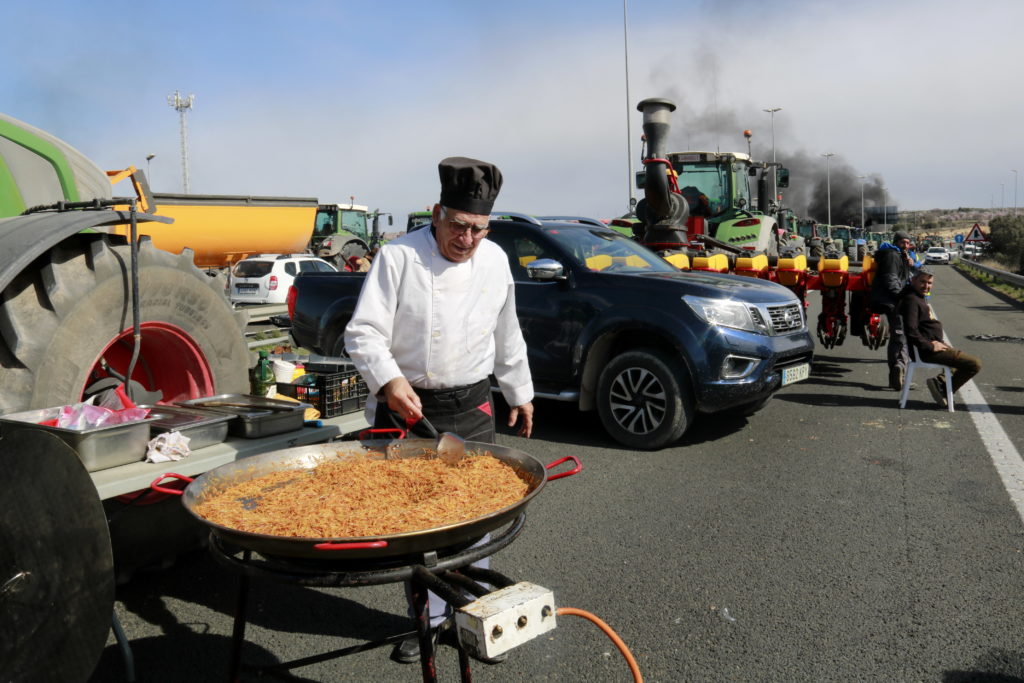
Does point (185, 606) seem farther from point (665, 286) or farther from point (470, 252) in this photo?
point (665, 286)

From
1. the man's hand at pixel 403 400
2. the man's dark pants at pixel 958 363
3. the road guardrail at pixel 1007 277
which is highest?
the man's hand at pixel 403 400

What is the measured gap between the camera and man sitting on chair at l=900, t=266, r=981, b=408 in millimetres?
8547

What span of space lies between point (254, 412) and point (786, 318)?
548cm

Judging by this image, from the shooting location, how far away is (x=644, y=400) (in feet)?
23.2

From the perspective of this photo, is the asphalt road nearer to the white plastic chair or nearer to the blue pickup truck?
the blue pickup truck

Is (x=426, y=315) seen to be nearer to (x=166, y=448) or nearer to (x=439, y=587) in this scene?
(x=166, y=448)

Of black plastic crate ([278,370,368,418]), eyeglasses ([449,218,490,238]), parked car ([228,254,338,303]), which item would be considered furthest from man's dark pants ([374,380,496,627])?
parked car ([228,254,338,303])

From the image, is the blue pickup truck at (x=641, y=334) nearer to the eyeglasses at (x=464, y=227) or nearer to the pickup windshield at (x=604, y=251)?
the pickup windshield at (x=604, y=251)

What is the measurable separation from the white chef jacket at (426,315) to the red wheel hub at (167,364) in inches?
40.7

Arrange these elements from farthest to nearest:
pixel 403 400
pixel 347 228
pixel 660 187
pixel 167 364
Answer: pixel 347 228 → pixel 660 187 → pixel 167 364 → pixel 403 400

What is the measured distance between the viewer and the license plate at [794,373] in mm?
7281

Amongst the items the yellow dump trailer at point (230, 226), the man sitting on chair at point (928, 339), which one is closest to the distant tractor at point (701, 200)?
the man sitting on chair at point (928, 339)

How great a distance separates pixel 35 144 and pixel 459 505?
141 inches

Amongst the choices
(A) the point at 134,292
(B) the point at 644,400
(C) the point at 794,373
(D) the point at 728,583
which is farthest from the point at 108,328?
(C) the point at 794,373
